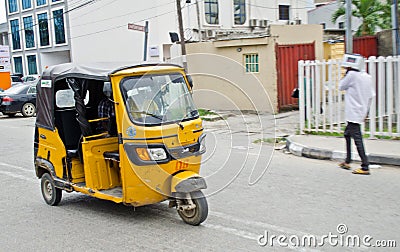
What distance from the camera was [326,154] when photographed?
9523 mm

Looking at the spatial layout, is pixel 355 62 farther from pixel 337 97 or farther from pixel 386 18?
pixel 386 18

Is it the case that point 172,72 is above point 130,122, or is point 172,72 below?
above

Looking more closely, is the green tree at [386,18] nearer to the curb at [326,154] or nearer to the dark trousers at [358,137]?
the curb at [326,154]

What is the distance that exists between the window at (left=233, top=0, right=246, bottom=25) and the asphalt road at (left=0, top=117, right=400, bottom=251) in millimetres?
27529

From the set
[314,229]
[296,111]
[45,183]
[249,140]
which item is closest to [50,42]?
[296,111]

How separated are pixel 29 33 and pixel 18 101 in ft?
94.4

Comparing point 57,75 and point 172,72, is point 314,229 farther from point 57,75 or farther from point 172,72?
point 57,75

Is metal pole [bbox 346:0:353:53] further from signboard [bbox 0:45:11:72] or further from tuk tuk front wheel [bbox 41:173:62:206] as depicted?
signboard [bbox 0:45:11:72]

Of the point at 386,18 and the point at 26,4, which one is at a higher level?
the point at 26,4

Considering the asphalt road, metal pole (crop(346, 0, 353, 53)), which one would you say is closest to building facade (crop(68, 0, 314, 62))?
metal pole (crop(346, 0, 353, 53))

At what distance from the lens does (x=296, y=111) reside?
17.4 metres

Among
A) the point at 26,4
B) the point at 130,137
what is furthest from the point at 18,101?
the point at 26,4

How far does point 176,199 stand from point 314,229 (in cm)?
162

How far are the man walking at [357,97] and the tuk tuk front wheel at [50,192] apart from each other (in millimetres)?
4887
